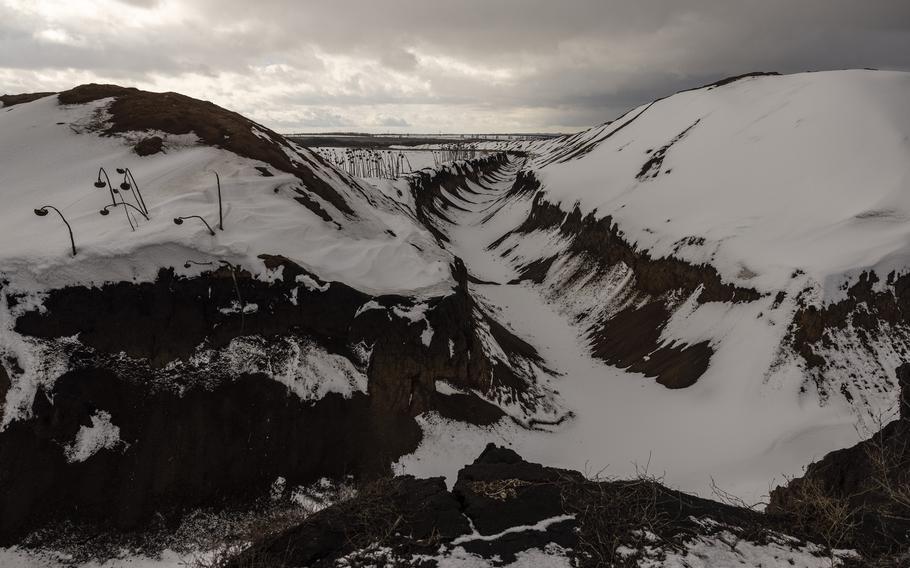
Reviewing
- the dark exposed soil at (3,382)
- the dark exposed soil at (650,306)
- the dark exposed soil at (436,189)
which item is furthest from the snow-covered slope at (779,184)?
the dark exposed soil at (3,382)

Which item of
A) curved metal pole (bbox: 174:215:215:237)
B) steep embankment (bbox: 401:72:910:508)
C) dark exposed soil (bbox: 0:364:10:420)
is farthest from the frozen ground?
dark exposed soil (bbox: 0:364:10:420)

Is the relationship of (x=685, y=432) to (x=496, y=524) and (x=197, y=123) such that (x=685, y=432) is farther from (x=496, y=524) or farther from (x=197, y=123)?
(x=197, y=123)

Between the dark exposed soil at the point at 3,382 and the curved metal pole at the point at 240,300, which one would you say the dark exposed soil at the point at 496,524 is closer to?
the curved metal pole at the point at 240,300

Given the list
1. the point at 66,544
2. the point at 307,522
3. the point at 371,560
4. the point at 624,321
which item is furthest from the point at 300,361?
the point at 624,321

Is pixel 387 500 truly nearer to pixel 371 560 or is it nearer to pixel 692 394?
pixel 371 560

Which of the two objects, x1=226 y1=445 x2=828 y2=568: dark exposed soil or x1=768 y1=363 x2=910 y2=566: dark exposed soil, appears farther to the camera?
x1=768 y1=363 x2=910 y2=566: dark exposed soil

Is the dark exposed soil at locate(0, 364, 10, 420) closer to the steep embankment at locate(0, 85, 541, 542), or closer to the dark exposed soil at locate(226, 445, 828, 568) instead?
the steep embankment at locate(0, 85, 541, 542)
